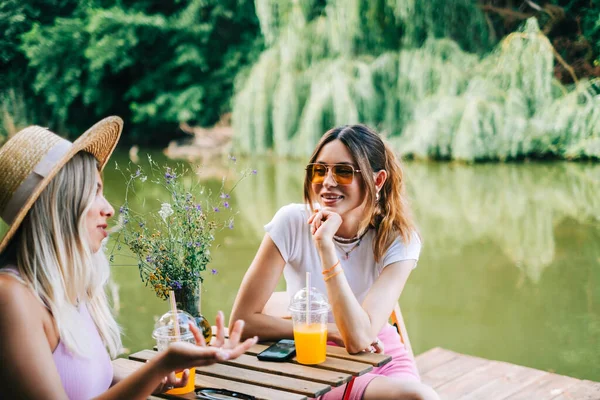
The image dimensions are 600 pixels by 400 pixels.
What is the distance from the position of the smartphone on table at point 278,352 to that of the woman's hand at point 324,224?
22 cm

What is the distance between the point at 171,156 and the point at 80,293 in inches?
392

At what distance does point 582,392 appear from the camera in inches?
92.2

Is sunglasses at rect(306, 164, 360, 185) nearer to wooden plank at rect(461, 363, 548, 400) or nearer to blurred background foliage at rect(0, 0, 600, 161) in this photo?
wooden plank at rect(461, 363, 548, 400)

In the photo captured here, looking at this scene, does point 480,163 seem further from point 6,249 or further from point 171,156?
point 6,249

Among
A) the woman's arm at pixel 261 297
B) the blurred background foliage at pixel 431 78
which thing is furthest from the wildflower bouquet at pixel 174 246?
the blurred background foliage at pixel 431 78

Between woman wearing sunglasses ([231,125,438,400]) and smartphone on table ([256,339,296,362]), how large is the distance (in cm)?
7

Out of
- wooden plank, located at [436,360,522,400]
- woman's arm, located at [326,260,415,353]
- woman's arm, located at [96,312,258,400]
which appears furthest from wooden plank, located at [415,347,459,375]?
woman's arm, located at [96,312,258,400]

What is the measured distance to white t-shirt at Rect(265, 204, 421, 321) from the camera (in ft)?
5.51

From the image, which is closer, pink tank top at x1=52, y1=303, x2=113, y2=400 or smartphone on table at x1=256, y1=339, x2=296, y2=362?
pink tank top at x1=52, y1=303, x2=113, y2=400

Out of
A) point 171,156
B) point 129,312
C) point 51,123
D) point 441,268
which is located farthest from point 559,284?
point 51,123

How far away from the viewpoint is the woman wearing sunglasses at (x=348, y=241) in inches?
60.1

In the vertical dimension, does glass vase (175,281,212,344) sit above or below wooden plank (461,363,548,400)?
above

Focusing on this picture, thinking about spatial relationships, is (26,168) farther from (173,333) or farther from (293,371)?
(293,371)

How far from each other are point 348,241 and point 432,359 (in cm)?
116
